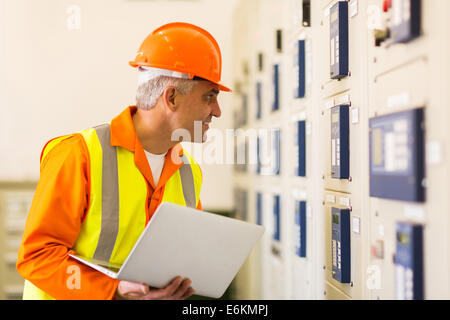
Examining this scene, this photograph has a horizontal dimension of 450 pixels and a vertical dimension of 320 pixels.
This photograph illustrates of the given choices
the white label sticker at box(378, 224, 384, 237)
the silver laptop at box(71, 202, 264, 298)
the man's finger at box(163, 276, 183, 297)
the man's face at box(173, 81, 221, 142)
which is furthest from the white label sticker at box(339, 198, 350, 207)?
the man's finger at box(163, 276, 183, 297)

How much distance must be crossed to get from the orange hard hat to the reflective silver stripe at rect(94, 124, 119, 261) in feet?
1.15

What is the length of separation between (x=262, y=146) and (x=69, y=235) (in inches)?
80.3

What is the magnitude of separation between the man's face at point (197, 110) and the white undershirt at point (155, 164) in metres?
0.16

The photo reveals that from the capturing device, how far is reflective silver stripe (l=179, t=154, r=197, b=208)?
1.89 m

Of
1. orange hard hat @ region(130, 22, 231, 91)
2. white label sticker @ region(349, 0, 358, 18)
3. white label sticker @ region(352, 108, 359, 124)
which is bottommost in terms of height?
white label sticker @ region(352, 108, 359, 124)

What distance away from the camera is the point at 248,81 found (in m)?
4.12

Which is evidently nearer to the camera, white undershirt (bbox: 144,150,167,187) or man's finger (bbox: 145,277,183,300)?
man's finger (bbox: 145,277,183,300)

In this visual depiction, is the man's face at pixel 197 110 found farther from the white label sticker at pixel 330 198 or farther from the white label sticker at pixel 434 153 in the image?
the white label sticker at pixel 434 153

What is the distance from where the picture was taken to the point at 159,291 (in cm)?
149

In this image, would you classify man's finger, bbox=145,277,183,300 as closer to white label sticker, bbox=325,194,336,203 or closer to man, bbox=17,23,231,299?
man, bbox=17,23,231,299

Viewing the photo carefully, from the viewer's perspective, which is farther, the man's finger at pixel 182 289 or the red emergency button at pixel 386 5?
the man's finger at pixel 182 289

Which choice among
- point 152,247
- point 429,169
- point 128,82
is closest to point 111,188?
point 152,247

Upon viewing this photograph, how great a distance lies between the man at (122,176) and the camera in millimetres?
1510

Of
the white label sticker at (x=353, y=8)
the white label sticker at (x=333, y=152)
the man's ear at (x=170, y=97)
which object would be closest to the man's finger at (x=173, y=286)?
the man's ear at (x=170, y=97)
